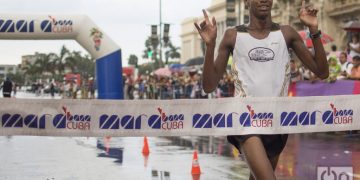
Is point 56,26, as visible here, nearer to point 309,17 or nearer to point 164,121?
point 164,121

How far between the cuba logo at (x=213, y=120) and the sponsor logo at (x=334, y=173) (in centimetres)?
330

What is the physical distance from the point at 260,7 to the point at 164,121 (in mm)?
1739

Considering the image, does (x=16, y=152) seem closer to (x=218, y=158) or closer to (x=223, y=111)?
(x=218, y=158)

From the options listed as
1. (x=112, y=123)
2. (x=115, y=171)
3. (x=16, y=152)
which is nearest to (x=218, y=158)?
(x=115, y=171)

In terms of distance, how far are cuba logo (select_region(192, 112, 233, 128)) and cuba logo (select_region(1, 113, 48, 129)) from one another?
4.28ft

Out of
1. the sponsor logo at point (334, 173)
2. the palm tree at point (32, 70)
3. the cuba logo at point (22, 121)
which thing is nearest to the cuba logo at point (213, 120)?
the cuba logo at point (22, 121)

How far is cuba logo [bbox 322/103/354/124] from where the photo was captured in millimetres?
5520

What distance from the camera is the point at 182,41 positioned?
6412 inches

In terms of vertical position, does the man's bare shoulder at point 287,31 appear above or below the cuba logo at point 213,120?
above

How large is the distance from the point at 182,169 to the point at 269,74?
5.36 meters

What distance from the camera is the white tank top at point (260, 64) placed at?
4004mm

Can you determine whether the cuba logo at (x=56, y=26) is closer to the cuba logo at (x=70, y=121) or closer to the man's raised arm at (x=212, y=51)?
the cuba logo at (x=70, y=121)

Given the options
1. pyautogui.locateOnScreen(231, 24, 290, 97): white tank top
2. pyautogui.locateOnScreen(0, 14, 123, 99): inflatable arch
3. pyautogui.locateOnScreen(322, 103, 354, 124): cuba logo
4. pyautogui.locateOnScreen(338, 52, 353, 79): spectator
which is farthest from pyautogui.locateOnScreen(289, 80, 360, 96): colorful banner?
pyautogui.locateOnScreen(231, 24, 290, 97): white tank top

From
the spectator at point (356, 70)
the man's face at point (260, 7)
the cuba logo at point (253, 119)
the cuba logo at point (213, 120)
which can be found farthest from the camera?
the spectator at point (356, 70)
